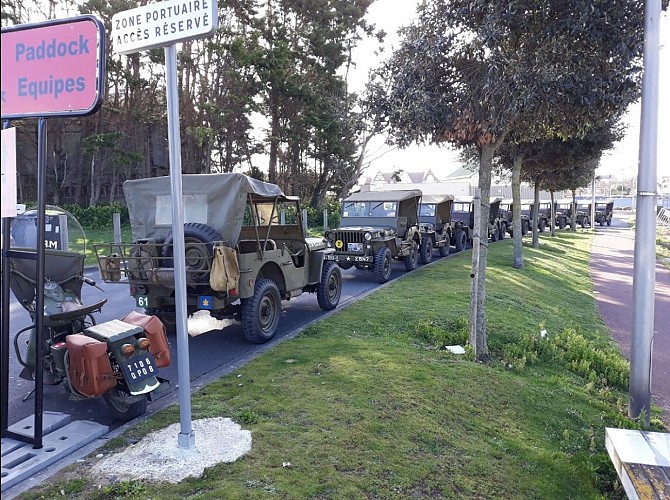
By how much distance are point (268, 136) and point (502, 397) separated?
21610 mm

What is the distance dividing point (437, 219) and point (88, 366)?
14.4 metres

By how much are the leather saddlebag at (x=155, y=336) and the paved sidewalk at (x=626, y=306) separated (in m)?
4.76

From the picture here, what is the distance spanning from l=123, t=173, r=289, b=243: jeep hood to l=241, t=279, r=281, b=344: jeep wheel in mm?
775

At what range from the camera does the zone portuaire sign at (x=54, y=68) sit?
3514mm

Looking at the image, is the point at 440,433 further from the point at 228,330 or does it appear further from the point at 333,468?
the point at 228,330

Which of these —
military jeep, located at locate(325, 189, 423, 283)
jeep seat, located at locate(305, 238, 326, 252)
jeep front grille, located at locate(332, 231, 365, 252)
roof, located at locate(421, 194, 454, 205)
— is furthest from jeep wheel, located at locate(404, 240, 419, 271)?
jeep seat, located at locate(305, 238, 326, 252)

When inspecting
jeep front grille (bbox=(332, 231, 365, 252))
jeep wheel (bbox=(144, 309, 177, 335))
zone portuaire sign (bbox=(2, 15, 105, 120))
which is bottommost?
jeep wheel (bbox=(144, 309, 177, 335))

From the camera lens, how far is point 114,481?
134 inches

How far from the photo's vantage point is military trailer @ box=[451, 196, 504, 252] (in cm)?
1945

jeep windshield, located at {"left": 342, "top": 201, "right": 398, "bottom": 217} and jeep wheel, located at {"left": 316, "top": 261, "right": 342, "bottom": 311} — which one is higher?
jeep windshield, located at {"left": 342, "top": 201, "right": 398, "bottom": 217}

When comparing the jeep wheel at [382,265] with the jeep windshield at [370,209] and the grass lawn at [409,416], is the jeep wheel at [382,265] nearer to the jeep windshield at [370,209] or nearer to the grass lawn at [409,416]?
the jeep windshield at [370,209]

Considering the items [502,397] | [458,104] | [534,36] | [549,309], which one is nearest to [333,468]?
[502,397]

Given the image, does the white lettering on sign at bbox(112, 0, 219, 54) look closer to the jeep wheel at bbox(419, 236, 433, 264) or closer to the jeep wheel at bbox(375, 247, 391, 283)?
the jeep wheel at bbox(375, 247, 391, 283)

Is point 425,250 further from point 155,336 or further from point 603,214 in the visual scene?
point 603,214
